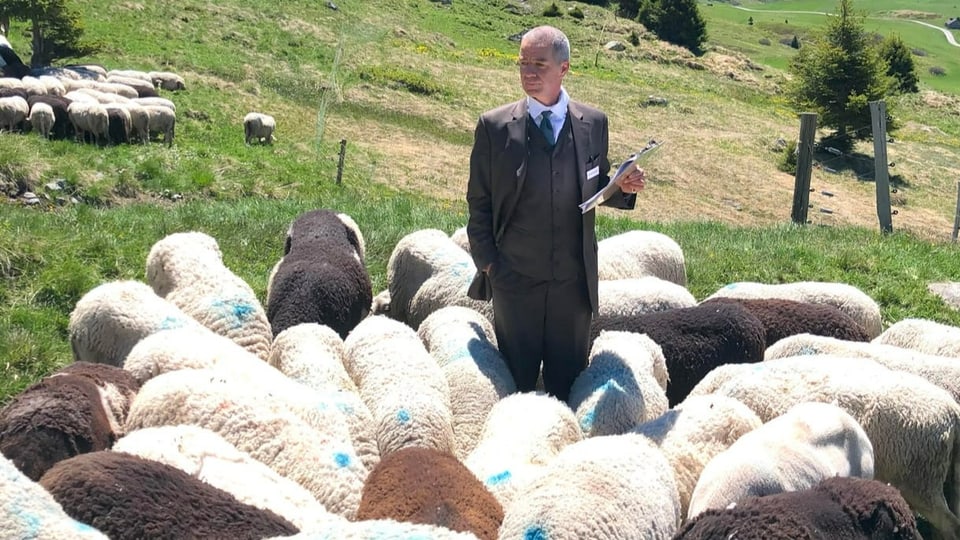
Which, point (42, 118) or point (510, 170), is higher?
point (510, 170)

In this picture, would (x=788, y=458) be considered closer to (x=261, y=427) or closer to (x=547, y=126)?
(x=547, y=126)

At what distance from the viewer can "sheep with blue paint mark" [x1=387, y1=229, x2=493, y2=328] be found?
7805mm

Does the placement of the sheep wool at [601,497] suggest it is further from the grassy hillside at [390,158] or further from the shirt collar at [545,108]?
the grassy hillside at [390,158]

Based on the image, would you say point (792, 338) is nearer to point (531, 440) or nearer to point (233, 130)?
point (531, 440)

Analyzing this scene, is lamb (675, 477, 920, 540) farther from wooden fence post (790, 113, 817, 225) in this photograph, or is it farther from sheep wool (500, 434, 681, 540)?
wooden fence post (790, 113, 817, 225)

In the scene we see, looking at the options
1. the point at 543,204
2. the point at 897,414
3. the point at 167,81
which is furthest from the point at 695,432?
the point at 167,81

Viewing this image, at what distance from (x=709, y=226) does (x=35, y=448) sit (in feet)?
35.2

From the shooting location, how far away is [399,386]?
5793 mm

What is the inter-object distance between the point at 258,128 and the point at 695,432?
19427 mm

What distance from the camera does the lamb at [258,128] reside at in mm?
22734

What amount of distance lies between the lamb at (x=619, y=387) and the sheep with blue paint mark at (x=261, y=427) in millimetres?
1551

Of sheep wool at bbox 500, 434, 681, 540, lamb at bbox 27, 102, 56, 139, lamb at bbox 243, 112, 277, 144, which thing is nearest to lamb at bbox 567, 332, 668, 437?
sheep wool at bbox 500, 434, 681, 540

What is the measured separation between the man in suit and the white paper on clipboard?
0.34ft

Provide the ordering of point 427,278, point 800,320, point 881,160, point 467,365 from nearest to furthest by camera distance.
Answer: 1. point 467,365
2. point 800,320
3. point 427,278
4. point 881,160
